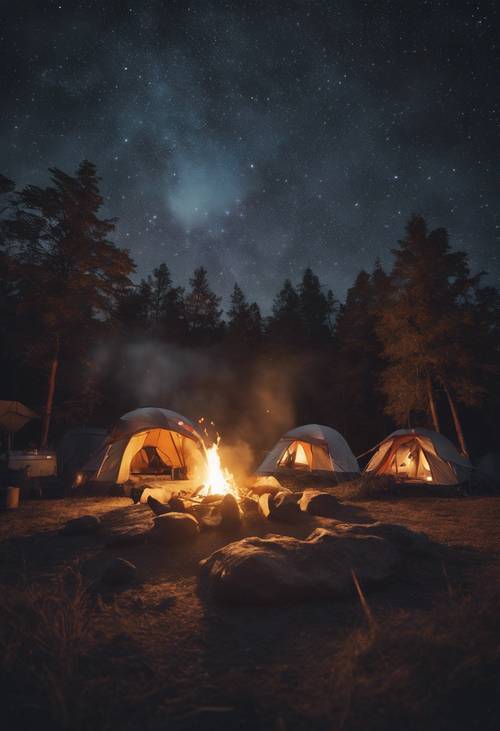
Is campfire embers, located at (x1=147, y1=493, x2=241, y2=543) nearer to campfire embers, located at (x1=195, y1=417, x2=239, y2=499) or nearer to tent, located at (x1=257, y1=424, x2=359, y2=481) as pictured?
campfire embers, located at (x1=195, y1=417, x2=239, y2=499)

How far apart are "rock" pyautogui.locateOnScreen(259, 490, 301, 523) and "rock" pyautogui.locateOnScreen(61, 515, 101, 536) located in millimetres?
3144

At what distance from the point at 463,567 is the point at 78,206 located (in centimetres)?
1782

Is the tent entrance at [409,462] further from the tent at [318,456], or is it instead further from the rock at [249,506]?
the rock at [249,506]

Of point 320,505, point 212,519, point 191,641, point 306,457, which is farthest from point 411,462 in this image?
point 191,641

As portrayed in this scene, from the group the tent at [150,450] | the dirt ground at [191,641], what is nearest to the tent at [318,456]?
the tent at [150,450]

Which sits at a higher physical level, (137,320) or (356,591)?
(137,320)

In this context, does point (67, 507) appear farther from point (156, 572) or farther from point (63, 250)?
point (63, 250)

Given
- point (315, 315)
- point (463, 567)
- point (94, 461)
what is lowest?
point (463, 567)

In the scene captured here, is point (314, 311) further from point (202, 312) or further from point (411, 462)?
point (411, 462)

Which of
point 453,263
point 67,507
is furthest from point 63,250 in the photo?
point 453,263

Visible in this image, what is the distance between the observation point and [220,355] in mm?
35406

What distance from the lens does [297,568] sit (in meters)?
3.72

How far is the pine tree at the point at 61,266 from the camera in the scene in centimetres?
1490

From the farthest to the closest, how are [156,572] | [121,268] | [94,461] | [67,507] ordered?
[121,268] → [94,461] → [67,507] → [156,572]
